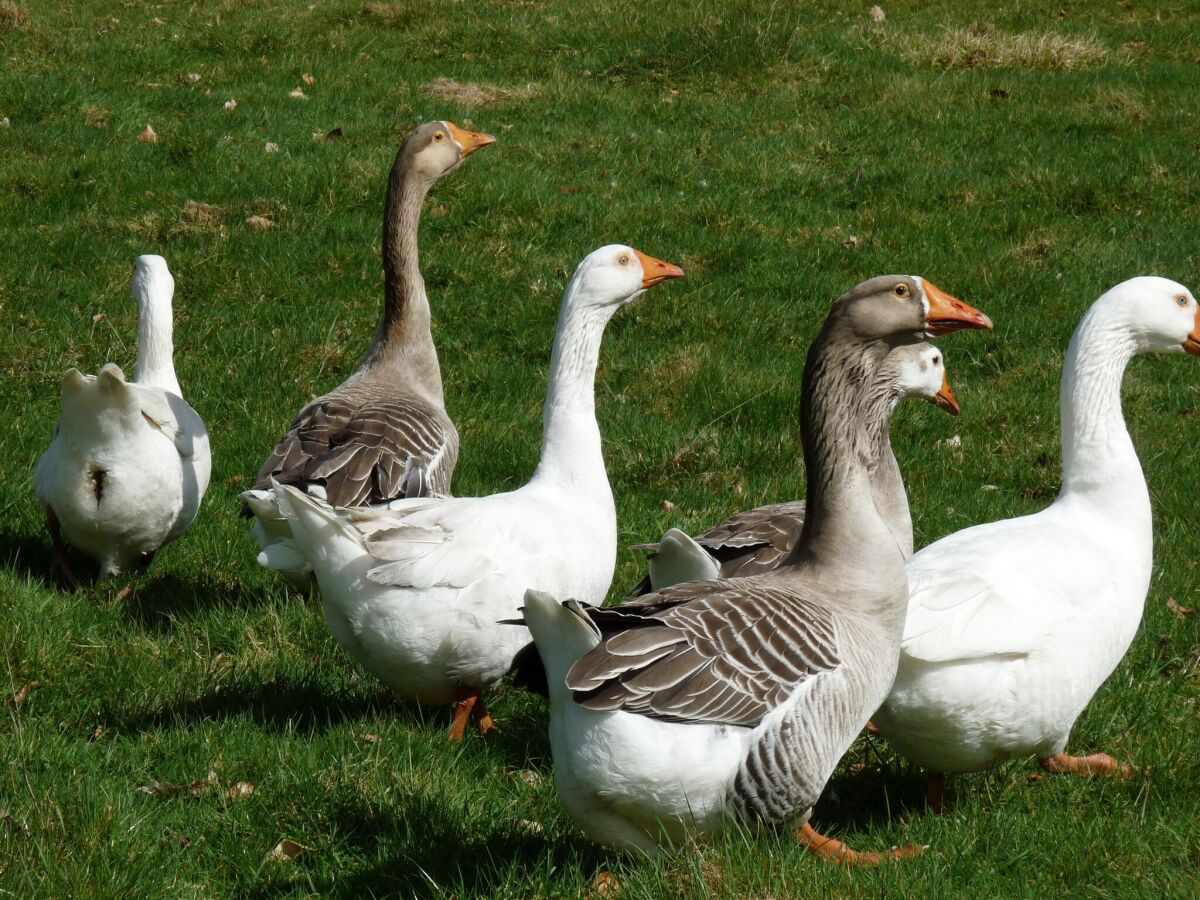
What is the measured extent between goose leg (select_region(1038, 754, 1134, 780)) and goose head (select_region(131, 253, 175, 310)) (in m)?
4.84

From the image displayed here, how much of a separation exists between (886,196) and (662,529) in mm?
5520

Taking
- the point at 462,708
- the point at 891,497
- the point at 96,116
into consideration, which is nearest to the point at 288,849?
the point at 462,708

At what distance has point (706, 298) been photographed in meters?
9.57

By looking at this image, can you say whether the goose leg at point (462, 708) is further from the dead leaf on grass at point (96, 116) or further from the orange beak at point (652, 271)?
the dead leaf on grass at point (96, 116)

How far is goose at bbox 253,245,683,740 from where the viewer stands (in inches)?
184

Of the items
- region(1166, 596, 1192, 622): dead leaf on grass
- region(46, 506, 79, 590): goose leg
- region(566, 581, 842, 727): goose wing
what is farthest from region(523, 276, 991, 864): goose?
region(46, 506, 79, 590): goose leg

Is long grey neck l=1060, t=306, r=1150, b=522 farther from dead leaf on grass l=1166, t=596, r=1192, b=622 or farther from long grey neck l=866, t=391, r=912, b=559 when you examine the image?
dead leaf on grass l=1166, t=596, r=1192, b=622

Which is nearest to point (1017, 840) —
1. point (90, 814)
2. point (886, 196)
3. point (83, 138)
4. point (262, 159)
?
point (90, 814)

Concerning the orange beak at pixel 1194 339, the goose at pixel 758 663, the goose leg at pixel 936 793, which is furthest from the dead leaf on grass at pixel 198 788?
the orange beak at pixel 1194 339

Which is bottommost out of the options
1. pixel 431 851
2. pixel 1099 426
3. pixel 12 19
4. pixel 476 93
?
pixel 431 851

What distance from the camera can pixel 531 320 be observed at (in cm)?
924

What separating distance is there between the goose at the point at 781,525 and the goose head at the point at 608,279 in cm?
109

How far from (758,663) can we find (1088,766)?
168 cm

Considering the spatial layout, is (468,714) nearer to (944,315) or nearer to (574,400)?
(574,400)
